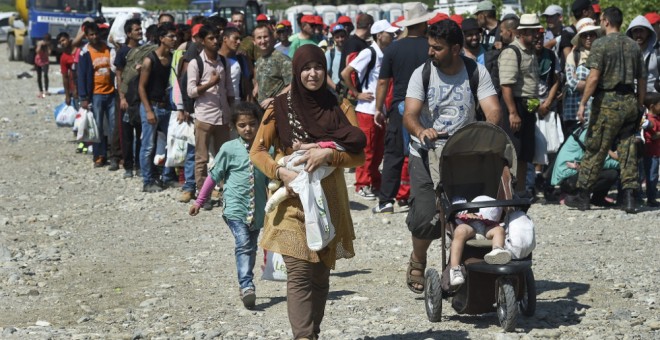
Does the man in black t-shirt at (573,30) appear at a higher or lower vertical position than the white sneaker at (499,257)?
higher

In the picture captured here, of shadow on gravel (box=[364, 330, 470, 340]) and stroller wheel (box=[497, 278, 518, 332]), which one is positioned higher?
stroller wheel (box=[497, 278, 518, 332])

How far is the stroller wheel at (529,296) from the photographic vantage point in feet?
24.4

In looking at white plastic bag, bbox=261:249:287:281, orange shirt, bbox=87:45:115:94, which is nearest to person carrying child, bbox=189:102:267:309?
white plastic bag, bbox=261:249:287:281

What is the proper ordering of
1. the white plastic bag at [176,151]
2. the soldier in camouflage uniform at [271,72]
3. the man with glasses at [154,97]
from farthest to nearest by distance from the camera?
the man with glasses at [154,97] < the white plastic bag at [176,151] < the soldier in camouflage uniform at [271,72]

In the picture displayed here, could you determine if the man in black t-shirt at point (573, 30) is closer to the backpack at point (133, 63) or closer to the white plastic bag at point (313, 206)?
the backpack at point (133, 63)

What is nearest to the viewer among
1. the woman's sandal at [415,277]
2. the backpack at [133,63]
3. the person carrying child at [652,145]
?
the woman's sandal at [415,277]

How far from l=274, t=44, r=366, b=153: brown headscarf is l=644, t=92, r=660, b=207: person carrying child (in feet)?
21.2

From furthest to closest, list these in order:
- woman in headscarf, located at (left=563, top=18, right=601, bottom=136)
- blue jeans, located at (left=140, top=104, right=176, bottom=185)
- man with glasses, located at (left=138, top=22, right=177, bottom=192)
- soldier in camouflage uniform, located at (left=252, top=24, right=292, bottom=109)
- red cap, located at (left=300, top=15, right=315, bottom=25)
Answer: red cap, located at (left=300, top=15, right=315, bottom=25), blue jeans, located at (left=140, top=104, right=176, bottom=185), man with glasses, located at (left=138, top=22, right=177, bottom=192), woman in headscarf, located at (left=563, top=18, right=601, bottom=136), soldier in camouflage uniform, located at (left=252, top=24, right=292, bottom=109)

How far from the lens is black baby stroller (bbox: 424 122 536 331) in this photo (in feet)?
23.6

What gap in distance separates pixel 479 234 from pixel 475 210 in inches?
6.9

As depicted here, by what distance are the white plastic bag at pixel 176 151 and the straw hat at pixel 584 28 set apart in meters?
4.48

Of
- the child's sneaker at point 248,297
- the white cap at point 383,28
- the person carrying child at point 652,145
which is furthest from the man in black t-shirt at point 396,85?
the child's sneaker at point 248,297

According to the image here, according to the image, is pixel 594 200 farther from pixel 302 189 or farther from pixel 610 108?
pixel 302 189

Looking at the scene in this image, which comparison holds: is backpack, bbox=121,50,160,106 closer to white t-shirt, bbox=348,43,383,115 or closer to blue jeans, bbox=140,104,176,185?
blue jeans, bbox=140,104,176,185
